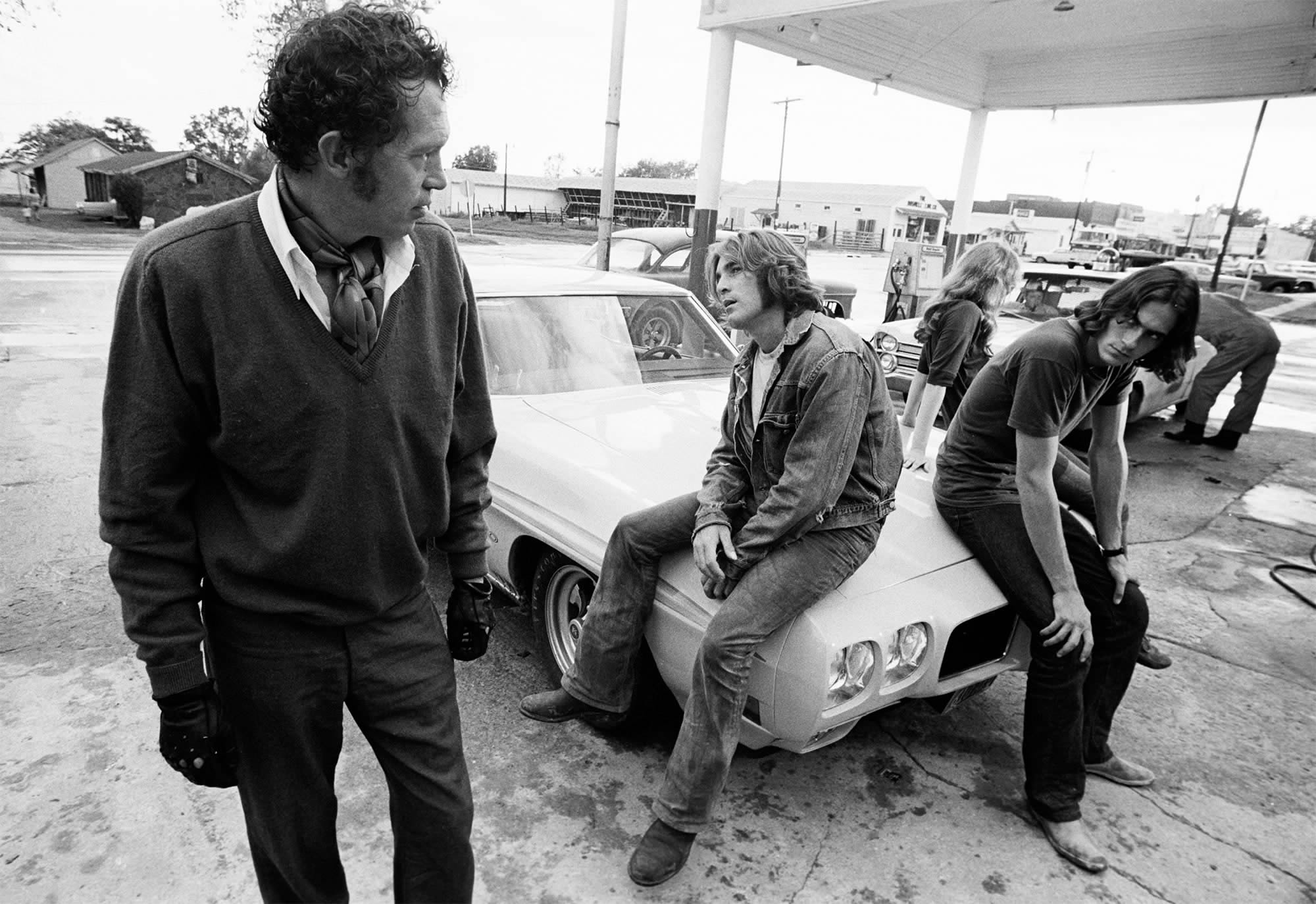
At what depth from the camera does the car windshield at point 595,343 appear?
149 inches

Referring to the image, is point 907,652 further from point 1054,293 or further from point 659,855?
point 1054,293

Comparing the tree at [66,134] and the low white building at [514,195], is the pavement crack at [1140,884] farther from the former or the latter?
the tree at [66,134]

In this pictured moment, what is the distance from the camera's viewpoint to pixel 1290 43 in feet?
35.2

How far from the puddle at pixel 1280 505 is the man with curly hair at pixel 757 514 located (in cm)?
517

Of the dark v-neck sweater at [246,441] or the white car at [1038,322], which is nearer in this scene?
the dark v-neck sweater at [246,441]

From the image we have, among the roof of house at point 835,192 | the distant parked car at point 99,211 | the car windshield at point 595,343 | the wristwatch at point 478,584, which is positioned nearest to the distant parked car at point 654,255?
the car windshield at point 595,343

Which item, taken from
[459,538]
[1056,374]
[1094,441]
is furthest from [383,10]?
[1094,441]

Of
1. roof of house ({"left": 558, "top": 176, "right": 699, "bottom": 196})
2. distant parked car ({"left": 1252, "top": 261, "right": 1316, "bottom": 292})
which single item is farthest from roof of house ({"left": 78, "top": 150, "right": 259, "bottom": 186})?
distant parked car ({"left": 1252, "top": 261, "right": 1316, "bottom": 292})

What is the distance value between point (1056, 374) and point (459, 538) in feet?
6.50

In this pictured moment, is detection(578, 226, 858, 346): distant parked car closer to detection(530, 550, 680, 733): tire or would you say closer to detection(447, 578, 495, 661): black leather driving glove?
detection(530, 550, 680, 733): tire

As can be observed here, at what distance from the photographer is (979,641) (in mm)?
2779

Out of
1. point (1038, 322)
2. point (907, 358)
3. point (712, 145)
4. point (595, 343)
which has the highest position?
point (712, 145)

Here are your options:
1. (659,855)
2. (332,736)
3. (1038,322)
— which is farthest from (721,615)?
(1038,322)

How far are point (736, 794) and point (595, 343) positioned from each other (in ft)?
7.22
